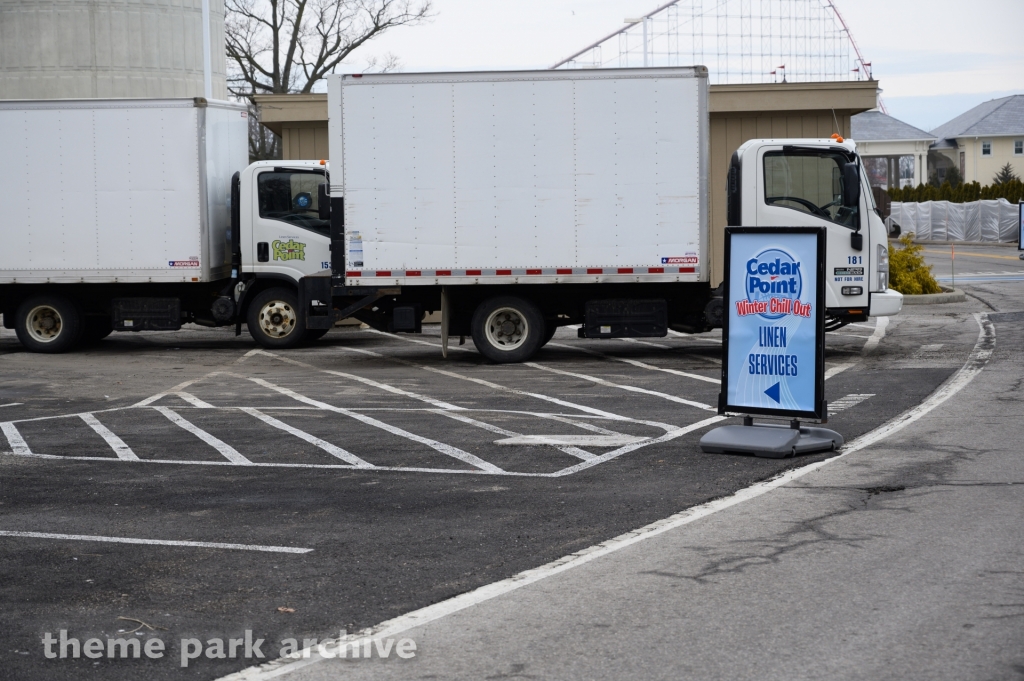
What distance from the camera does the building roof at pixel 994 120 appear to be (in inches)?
3556

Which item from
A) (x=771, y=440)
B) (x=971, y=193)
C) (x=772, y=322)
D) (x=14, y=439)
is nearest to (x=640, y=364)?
(x=772, y=322)

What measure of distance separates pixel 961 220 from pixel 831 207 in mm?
46697

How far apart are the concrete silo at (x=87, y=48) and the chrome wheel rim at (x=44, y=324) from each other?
1556cm

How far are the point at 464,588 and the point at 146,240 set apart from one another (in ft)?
44.3

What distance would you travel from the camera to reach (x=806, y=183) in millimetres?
15938

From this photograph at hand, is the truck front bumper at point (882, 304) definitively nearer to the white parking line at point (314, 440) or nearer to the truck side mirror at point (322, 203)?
the truck side mirror at point (322, 203)

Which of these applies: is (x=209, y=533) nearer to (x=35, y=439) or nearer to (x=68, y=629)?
(x=68, y=629)

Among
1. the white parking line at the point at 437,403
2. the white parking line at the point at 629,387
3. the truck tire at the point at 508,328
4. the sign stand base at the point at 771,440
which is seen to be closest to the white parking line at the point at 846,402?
the white parking line at the point at 629,387

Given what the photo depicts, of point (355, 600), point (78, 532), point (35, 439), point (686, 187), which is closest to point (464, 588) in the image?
point (355, 600)

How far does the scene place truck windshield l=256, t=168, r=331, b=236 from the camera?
18500mm

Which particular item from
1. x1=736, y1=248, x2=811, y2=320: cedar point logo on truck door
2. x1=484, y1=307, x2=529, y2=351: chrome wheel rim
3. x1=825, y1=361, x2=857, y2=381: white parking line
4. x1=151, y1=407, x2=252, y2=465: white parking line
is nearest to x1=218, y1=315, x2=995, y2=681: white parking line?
x1=736, y1=248, x2=811, y2=320: cedar point logo on truck door

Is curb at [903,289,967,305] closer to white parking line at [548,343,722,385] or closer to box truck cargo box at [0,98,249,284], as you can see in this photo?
white parking line at [548,343,722,385]

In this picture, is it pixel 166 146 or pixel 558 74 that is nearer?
pixel 558 74

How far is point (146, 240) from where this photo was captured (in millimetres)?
18328
